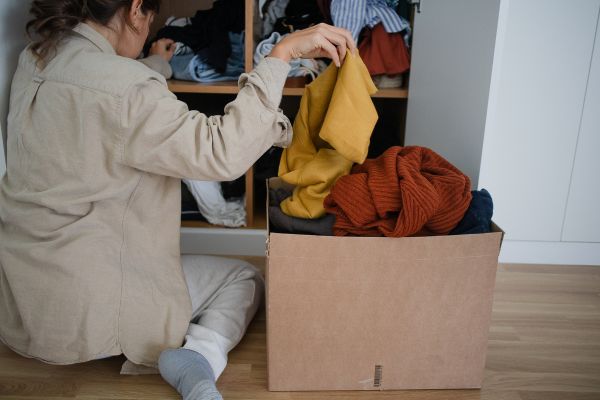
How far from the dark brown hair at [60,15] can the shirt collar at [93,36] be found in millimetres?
10

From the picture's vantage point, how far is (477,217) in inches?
38.8

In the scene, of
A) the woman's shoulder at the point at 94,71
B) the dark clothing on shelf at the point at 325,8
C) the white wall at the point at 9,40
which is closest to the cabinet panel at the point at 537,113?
the dark clothing on shelf at the point at 325,8

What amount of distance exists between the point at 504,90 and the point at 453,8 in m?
0.34

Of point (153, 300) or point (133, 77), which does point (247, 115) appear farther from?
point (153, 300)

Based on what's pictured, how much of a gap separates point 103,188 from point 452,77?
841 mm

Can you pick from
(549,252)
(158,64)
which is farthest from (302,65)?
(549,252)

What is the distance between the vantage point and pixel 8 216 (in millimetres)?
1004

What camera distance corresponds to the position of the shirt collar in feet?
3.16

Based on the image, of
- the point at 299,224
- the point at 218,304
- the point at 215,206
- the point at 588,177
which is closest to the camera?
the point at 299,224

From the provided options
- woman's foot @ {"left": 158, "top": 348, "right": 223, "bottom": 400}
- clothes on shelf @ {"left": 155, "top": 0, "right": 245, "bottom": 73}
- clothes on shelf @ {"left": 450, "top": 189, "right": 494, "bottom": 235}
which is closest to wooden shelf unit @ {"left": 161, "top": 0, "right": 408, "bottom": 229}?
clothes on shelf @ {"left": 155, "top": 0, "right": 245, "bottom": 73}

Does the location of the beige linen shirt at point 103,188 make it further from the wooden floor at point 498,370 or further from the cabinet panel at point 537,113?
the cabinet panel at point 537,113

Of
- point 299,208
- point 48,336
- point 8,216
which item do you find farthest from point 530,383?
point 8,216

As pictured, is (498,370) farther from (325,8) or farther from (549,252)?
(325,8)

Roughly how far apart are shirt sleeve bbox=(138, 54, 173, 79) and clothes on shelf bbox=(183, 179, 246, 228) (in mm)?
324
